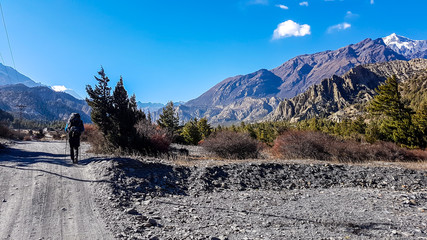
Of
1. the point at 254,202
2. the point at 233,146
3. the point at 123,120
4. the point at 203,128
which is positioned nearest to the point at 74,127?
the point at 123,120

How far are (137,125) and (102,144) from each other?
255cm

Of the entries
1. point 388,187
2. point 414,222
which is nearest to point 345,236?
point 414,222

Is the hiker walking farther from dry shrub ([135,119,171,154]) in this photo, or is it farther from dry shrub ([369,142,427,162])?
dry shrub ([369,142,427,162])

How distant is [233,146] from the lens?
16375 millimetres

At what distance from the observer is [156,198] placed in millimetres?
6246

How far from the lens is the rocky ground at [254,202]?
14.7 feet

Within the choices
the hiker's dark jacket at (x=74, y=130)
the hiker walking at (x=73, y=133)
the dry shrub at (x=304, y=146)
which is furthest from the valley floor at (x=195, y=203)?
the dry shrub at (x=304, y=146)

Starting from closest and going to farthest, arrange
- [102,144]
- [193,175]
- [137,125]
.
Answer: [193,175]
[102,144]
[137,125]

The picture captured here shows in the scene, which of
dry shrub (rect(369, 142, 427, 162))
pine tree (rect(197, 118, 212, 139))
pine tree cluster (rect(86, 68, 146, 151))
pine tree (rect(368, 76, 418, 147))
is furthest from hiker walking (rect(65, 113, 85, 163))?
pine tree (rect(197, 118, 212, 139))

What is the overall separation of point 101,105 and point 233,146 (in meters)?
9.43

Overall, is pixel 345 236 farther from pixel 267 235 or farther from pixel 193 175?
pixel 193 175

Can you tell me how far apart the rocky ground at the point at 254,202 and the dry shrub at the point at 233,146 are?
6.01 meters

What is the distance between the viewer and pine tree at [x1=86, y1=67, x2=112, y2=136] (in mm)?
14117

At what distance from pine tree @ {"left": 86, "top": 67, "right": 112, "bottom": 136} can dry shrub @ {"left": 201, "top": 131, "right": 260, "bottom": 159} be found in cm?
715
